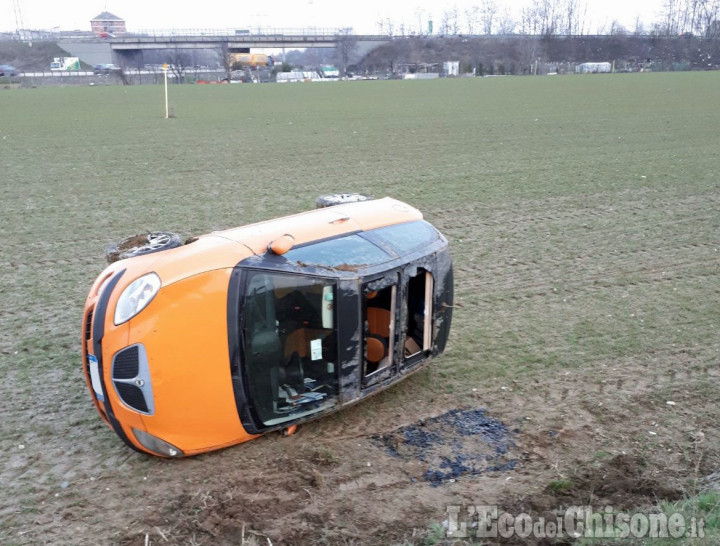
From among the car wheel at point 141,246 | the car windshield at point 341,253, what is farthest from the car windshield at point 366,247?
the car wheel at point 141,246

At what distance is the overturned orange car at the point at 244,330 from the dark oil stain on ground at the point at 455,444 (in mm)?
510

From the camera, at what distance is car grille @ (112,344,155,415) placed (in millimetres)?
5031

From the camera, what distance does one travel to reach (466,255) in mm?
10680

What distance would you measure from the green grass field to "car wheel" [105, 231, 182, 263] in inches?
55.4

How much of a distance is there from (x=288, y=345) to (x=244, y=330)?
387 mm

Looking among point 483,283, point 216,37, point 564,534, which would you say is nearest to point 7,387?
point 564,534

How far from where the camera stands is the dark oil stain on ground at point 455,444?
550 cm

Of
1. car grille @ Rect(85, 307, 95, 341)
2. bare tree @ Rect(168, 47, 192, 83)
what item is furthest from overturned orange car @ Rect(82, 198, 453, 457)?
bare tree @ Rect(168, 47, 192, 83)

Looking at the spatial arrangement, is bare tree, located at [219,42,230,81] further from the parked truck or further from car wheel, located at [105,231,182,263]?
car wheel, located at [105,231,182,263]

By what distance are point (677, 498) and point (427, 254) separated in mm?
2704

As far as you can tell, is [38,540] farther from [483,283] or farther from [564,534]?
[483,283]

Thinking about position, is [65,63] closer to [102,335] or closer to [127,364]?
[102,335]

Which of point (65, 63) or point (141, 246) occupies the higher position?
point (65, 63)

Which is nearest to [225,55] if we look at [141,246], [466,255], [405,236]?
[466,255]
